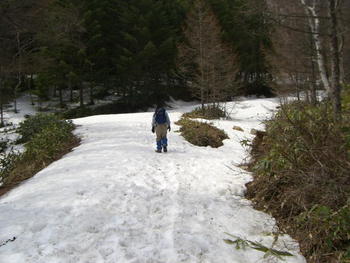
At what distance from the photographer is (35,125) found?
1427 cm

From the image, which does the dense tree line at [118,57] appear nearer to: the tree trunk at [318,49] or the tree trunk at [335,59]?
the tree trunk at [318,49]

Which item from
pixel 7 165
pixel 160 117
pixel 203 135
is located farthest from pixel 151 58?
pixel 7 165

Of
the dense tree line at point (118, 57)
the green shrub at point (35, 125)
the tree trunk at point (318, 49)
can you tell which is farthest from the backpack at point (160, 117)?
the dense tree line at point (118, 57)

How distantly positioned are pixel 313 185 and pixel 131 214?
9.05ft

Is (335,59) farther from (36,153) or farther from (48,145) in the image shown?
(48,145)

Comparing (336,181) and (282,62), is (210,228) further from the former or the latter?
(282,62)

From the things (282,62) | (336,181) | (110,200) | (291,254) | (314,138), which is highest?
(282,62)

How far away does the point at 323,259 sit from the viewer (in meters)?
3.78

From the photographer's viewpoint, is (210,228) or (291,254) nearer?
(291,254)

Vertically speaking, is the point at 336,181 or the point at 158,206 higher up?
the point at 336,181

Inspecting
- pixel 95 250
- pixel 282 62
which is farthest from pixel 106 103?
pixel 95 250

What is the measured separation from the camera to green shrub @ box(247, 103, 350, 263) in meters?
3.84

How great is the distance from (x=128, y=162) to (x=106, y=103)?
2609 cm

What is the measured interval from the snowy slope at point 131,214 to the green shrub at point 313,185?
10.8 inches
